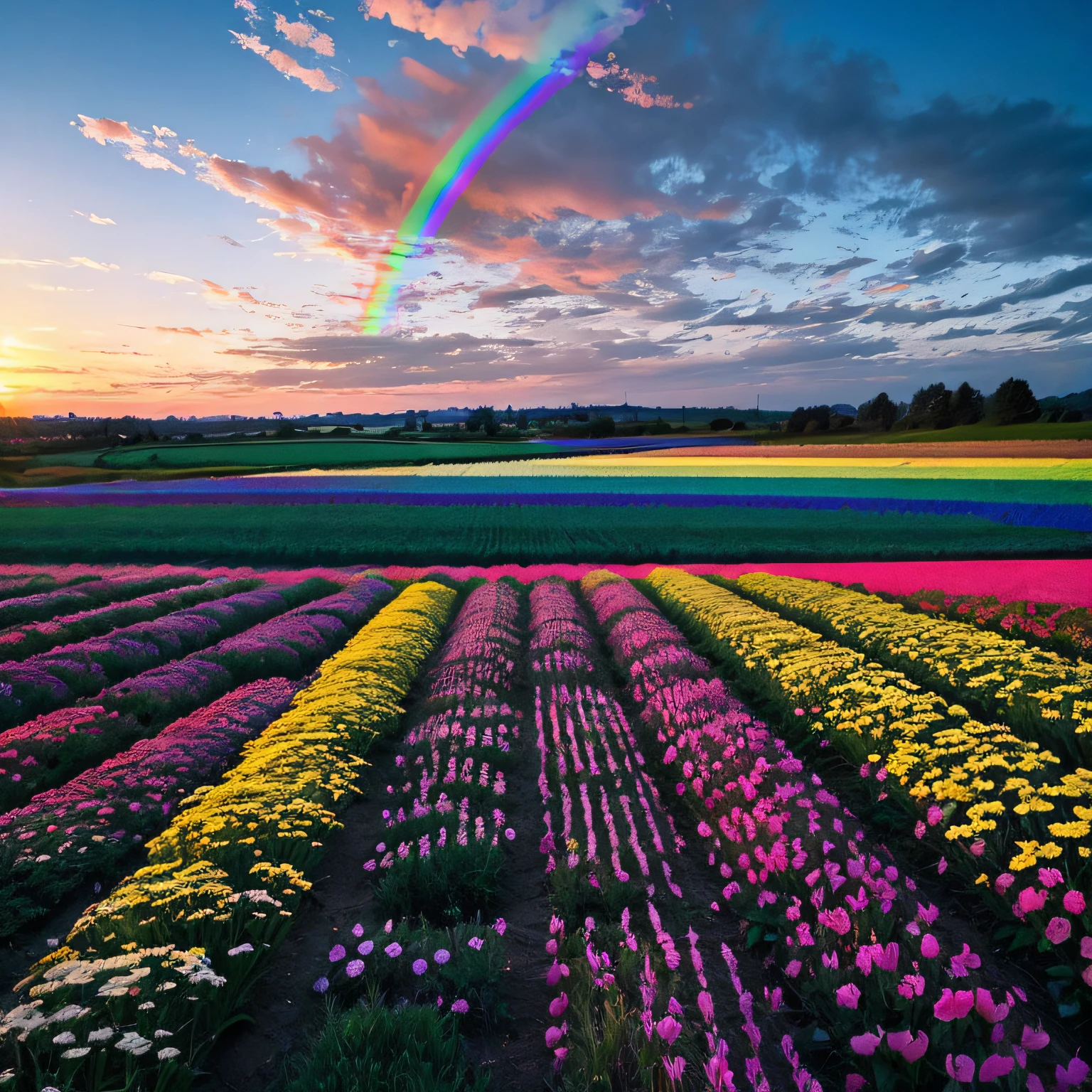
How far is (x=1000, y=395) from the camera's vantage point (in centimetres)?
8731

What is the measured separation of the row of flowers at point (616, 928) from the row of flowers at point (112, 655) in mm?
8006

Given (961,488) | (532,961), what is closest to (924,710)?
(532,961)

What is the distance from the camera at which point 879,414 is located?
4104 inches

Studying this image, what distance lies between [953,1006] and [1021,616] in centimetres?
1269

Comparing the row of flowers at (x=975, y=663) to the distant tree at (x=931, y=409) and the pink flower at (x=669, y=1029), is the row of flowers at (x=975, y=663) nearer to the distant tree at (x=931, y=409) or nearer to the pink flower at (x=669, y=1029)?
the pink flower at (x=669, y=1029)

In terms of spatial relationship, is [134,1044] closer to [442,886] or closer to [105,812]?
[442,886]

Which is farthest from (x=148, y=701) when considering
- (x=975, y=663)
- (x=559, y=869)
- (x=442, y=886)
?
(x=975, y=663)

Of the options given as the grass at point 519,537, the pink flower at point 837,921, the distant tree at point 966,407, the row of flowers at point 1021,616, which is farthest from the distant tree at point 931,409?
the pink flower at point 837,921

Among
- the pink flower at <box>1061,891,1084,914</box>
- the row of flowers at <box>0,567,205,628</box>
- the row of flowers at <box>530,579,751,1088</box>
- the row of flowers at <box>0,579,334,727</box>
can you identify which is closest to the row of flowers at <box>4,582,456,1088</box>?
the row of flowers at <box>530,579,751,1088</box>

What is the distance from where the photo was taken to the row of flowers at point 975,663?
6957mm

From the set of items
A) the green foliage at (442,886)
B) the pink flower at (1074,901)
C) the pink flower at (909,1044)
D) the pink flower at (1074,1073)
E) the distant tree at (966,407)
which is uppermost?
the distant tree at (966,407)

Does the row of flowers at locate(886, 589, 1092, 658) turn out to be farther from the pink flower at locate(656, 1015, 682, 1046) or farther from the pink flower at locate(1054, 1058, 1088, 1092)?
the pink flower at locate(656, 1015, 682, 1046)

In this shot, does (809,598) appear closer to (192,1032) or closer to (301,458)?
(192,1032)

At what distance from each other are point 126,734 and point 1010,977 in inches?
415
